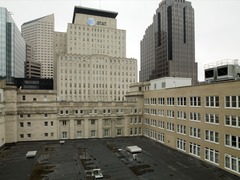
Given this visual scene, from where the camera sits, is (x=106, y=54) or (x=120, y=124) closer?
(x=120, y=124)

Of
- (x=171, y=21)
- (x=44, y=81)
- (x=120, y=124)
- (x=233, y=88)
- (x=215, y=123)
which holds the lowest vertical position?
(x=120, y=124)

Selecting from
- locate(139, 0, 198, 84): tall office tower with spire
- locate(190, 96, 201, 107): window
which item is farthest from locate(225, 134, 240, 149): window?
locate(139, 0, 198, 84): tall office tower with spire

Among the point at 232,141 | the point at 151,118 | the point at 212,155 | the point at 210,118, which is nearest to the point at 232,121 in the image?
the point at 232,141

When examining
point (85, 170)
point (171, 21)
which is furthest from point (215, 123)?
point (171, 21)

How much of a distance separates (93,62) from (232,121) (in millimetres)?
112760

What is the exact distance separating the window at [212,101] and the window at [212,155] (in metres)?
8.67

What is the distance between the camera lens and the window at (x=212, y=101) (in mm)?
35688

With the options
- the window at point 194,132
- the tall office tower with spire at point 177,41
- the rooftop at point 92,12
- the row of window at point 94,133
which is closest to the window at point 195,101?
the window at point 194,132

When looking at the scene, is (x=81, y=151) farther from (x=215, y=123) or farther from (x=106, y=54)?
(x=106, y=54)

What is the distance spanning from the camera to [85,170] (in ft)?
110

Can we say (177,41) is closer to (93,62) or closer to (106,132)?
(93,62)

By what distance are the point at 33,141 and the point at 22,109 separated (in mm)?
10238

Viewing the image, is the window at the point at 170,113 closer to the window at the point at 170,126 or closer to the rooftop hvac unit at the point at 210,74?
the window at the point at 170,126

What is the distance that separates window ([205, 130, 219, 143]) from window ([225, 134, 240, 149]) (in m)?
2.31
